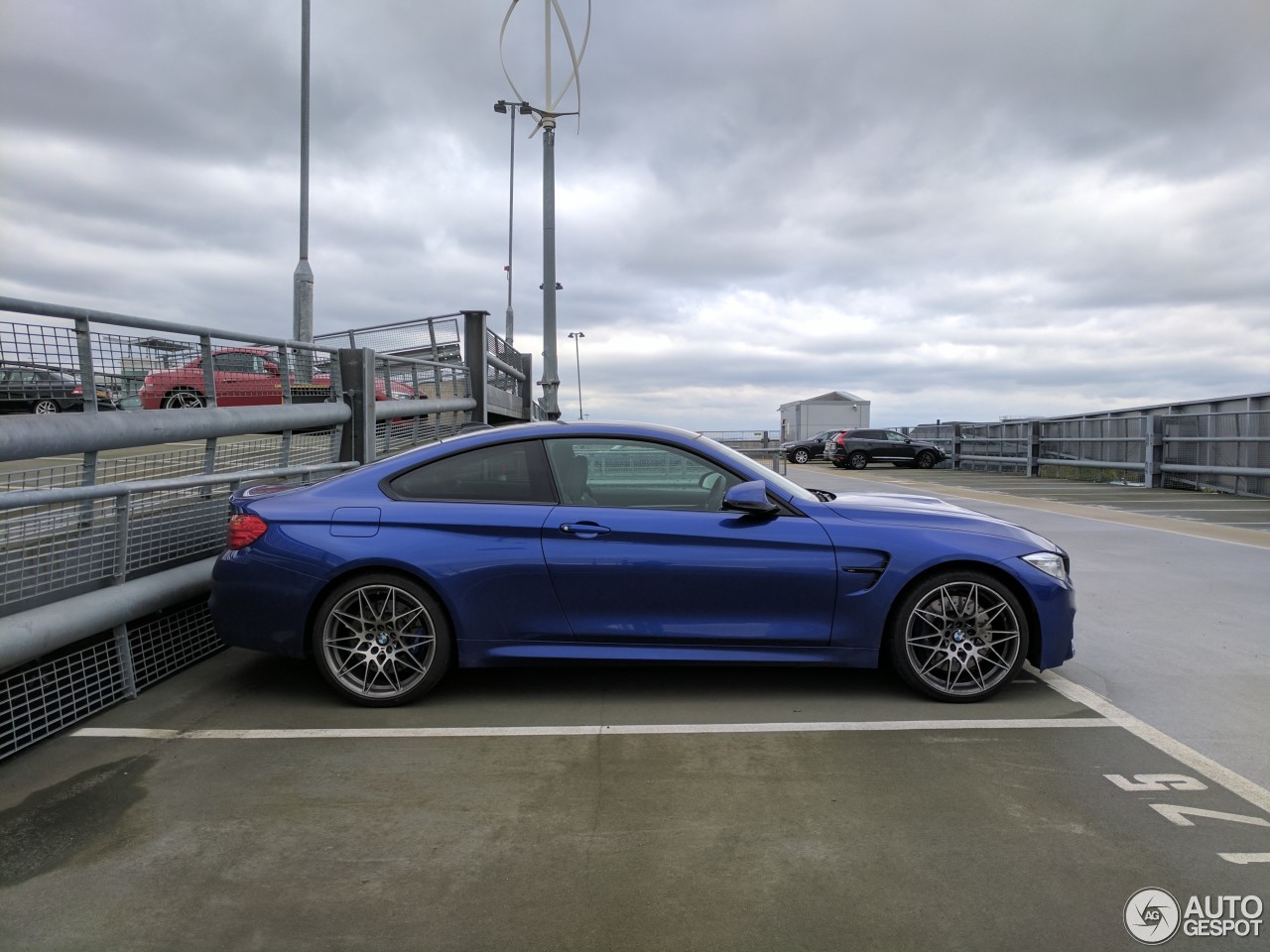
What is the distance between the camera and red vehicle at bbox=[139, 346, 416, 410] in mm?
5641

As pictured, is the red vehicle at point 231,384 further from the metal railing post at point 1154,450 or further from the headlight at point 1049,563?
the metal railing post at point 1154,450

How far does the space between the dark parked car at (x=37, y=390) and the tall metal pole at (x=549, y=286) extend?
13377 millimetres

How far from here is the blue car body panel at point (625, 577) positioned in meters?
4.32

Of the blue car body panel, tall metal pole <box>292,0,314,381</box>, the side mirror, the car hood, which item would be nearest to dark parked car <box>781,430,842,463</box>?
tall metal pole <box>292,0,314,381</box>

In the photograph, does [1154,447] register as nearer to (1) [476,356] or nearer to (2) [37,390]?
(1) [476,356]

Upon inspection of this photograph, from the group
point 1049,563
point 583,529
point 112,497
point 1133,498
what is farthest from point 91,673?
point 1133,498

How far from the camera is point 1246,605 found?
6.65m

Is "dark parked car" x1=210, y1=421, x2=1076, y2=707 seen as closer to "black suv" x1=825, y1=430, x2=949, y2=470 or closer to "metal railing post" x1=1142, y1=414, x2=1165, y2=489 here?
"metal railing post" x1=1142, y1=414, x2=1165, y2=489

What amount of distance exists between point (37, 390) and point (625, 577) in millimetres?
3104

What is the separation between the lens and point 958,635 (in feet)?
14.4

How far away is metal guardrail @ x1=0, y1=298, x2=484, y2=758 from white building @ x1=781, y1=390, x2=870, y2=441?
45.1 metres

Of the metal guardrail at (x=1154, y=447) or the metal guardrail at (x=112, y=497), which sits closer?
the metal guardrail at (x=112, y=497)

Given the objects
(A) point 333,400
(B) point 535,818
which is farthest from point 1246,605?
(A) point 333,400

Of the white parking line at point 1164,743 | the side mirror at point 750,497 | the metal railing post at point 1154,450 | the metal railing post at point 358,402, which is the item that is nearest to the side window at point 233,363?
the metal railing post at point 358,402
